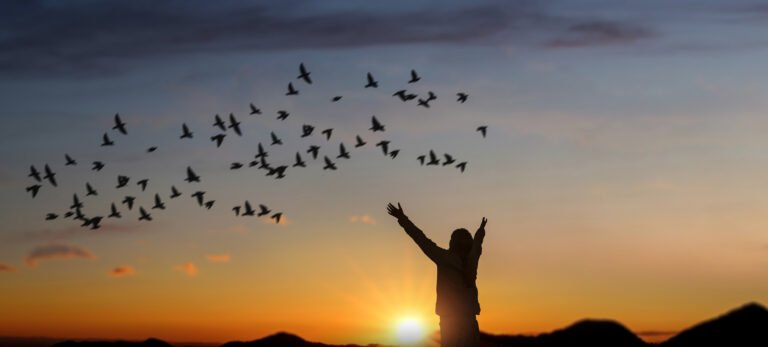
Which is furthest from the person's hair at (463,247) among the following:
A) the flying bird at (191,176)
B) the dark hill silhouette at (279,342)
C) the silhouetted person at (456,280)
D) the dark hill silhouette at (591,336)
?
the flying bird at (191,176)

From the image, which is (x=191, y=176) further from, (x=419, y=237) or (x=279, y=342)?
(x=419, y=237)

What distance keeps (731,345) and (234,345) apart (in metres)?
17.7

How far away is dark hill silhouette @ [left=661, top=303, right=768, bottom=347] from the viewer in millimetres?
39719

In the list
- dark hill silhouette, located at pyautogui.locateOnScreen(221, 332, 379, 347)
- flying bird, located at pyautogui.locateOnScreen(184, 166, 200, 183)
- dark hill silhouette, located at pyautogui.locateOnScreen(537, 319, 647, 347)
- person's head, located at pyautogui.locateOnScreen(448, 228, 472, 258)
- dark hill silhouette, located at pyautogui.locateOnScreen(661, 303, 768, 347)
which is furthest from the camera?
flying bird, located at pyautogui.locateOnScreen(184, 166, 200, 183)

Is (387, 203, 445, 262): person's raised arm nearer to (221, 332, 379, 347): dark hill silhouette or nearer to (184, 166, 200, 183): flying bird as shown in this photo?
(221, 332, 379, 347): dark hill silhouette

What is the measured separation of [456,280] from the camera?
32281 mm

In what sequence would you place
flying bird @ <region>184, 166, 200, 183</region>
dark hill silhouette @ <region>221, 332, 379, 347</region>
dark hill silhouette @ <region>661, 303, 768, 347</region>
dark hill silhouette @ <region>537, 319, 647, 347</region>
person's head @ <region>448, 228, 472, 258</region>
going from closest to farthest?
person's head @ <region>448, 228, 472, 258</region> < dark hill silhouette @ <region>661, 303, 768, 347</region> < dark hill silhouette @ <region>537, 319, 647, 347</region> < dark hill silhouette @ <region>221, 332, 379, 347</region> < flying bird @ <region>184, 166, 200, 183</region>

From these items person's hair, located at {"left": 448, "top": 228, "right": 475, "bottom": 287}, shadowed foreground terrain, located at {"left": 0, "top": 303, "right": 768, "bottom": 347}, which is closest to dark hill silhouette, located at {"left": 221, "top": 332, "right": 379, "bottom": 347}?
shadowed foreground terrain, located at {"left": 0, "top": 303, "right": 768, "bottom": 347}

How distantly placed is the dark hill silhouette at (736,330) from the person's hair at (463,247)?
1210 centimetres

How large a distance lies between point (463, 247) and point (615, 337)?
13.0 meters

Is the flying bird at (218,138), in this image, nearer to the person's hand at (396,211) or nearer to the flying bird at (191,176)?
the flying bird at (191,176)

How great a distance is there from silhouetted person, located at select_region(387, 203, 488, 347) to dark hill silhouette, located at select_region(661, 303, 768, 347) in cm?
1133

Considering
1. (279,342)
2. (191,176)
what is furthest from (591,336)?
(191,176)

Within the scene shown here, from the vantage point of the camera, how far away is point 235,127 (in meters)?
61.5
